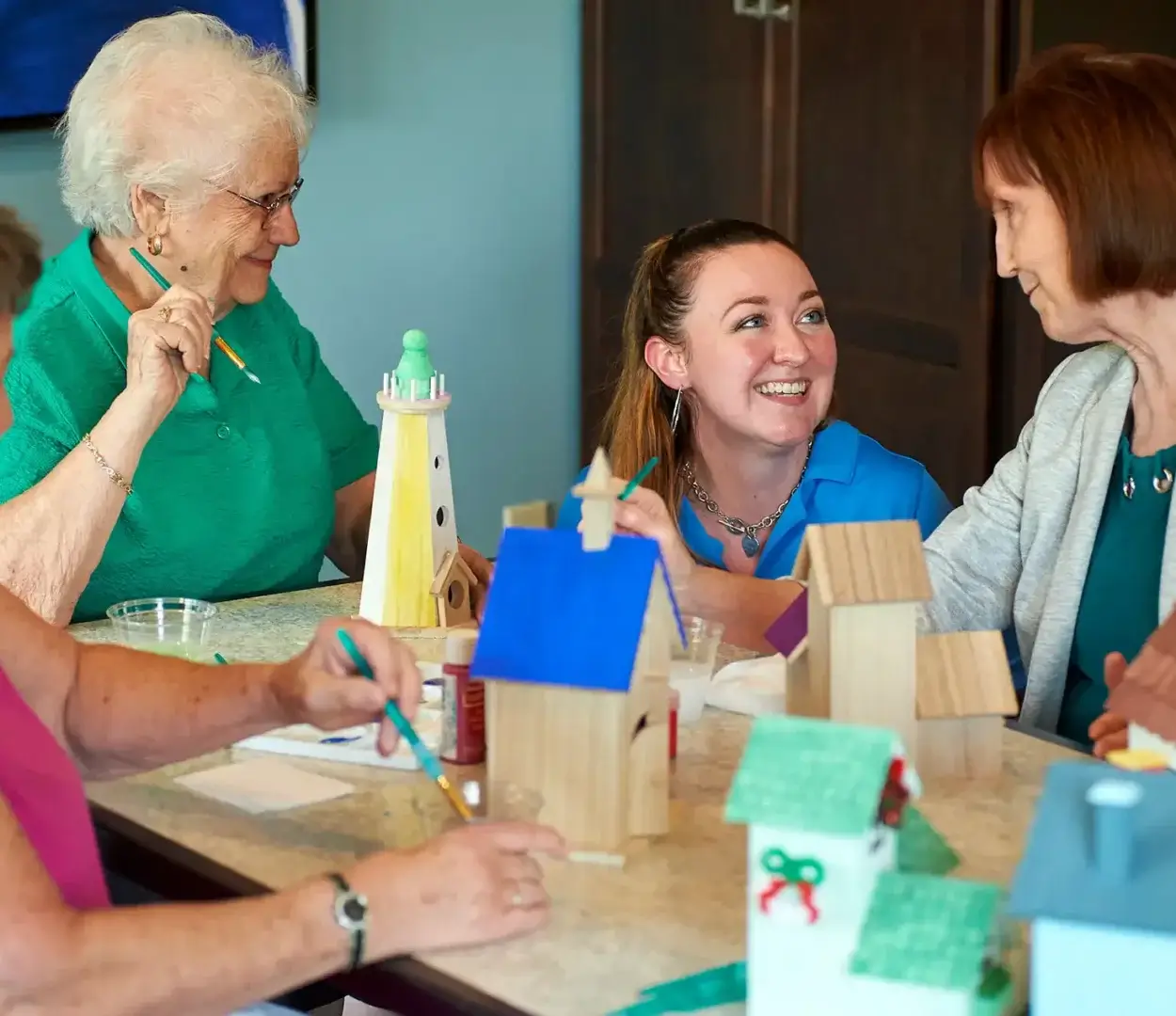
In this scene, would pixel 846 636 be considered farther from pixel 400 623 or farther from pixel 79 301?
pixel 79 301

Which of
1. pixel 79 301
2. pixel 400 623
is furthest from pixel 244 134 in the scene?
pixel 400 623

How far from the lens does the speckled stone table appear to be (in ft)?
3.39

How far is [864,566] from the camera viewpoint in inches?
50.7

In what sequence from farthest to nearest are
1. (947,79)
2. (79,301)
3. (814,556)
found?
(947,79) < (79,301) < (814,556)

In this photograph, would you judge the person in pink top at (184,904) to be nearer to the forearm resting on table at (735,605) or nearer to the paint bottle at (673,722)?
the paint bottle at (673,722)

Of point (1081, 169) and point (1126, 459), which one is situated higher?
point (1081, 169)

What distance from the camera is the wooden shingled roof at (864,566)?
4.22 ft

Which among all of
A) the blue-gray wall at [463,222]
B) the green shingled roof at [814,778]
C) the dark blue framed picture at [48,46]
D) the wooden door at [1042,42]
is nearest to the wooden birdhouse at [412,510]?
the green shingled roof at [814,778]

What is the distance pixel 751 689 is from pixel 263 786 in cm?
47

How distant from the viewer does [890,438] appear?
322cm

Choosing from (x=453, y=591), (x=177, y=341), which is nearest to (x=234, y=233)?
(x=177, y=341)

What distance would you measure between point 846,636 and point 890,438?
1965mm

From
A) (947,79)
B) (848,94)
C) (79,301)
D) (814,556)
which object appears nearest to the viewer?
(814,556)

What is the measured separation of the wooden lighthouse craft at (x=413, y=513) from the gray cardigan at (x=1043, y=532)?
53 cm
